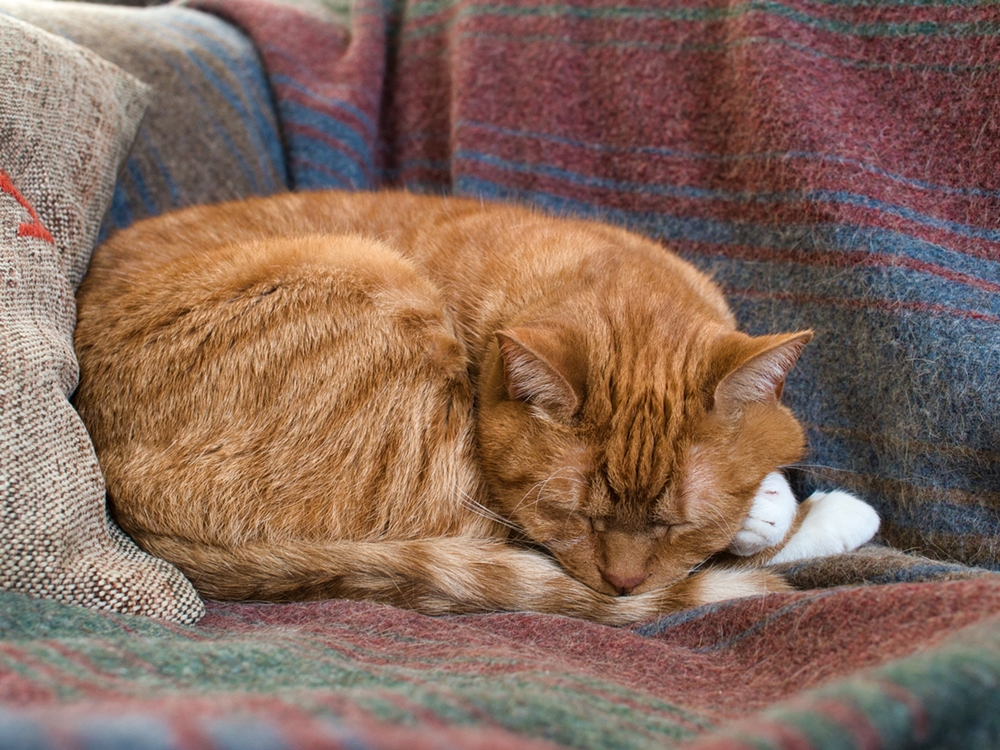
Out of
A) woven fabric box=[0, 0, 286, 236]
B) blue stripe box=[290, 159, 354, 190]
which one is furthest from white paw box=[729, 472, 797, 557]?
woven fabric box=[0, 0, 286, 236]

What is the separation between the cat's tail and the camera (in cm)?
148

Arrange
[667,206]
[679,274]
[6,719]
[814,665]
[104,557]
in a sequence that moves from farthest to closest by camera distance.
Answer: [667,206], [679,274], [104,557], [814,665], [6,719]

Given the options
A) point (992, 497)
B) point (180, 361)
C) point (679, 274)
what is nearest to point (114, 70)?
point (180, 361)

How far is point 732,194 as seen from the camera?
86.8 inches

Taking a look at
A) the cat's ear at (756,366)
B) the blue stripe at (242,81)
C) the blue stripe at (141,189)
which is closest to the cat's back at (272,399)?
the cat's ear at (756,366)

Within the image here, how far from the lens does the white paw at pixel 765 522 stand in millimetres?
1664

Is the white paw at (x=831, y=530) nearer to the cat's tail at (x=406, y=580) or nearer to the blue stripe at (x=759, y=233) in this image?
the cat's tail at (x=406, y=580)

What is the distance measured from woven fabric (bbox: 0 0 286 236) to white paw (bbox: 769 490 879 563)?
2.02 meters

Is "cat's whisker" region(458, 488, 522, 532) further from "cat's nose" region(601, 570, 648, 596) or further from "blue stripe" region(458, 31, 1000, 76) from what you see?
"blue stripe" region(458, 31, 1000, 76)

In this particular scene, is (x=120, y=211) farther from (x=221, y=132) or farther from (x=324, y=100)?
(x=324, y=100)

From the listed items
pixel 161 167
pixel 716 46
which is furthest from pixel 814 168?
pixel 161 167

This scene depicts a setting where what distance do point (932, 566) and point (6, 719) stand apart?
1493mm

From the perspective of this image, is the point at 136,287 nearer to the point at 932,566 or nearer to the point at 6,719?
the point at 6,719

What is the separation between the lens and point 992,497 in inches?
68.2
